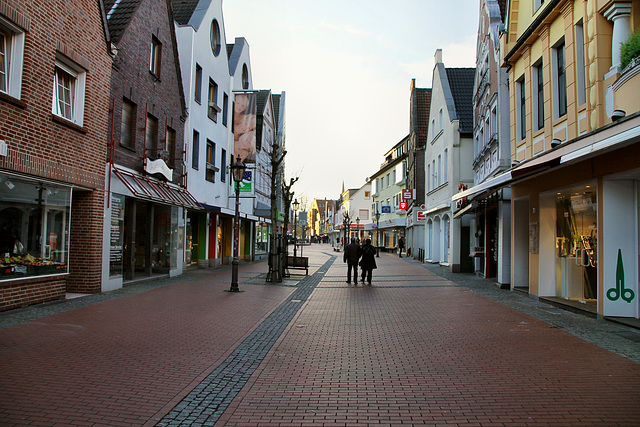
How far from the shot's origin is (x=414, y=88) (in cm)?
3819

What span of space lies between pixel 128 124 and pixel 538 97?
38.2 feet

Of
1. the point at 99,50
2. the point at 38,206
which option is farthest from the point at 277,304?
the point at 99,50

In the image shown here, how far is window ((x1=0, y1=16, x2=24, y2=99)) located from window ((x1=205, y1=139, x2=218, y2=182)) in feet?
42.4

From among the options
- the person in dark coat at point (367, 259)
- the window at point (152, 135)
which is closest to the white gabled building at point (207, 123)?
the window at point (152, 135)

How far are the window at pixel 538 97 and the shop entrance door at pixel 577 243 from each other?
7.55 ft

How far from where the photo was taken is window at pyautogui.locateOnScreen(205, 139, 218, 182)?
22359mm

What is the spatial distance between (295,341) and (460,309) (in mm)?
4818

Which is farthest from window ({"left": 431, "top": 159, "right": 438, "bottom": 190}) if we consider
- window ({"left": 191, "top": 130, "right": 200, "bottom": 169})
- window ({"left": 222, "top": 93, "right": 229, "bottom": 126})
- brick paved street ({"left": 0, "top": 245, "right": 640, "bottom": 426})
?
brick paved street ({"left": 0, "top": 245, "right": 640, "bottom": 426})

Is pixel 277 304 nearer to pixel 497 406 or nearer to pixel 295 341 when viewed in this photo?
pixel 295 341

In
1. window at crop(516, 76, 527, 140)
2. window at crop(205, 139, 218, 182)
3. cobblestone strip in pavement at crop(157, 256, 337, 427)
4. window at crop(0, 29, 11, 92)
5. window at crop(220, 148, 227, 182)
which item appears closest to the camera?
cobblestone strip in pavement at crop(157, 256, 337, 427)

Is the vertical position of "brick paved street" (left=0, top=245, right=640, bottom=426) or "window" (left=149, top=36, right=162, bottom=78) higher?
"window" (left=149, top=36, right=162, bottom=78)

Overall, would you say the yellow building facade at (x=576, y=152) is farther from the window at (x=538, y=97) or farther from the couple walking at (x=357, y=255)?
the couple walking at (x=357, y=255)

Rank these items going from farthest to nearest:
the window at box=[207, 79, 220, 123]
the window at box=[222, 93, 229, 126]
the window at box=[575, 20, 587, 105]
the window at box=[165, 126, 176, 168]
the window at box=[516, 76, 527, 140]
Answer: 1. the window at box=[222, 93, 229, 126]
2. the window at box=[207, 79, 220, 123]
3. the window at box=[165, 126, 176, 168]
4. the window at box=[516, 76, 527, 140]
5. the window at box=[575, 20, 587, 105]

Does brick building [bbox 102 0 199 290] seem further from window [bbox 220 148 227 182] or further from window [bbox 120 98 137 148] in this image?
window [bbox 220 148 227 182]
